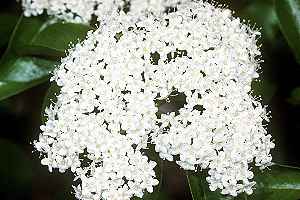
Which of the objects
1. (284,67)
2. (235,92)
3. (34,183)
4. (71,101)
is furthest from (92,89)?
(34,183)

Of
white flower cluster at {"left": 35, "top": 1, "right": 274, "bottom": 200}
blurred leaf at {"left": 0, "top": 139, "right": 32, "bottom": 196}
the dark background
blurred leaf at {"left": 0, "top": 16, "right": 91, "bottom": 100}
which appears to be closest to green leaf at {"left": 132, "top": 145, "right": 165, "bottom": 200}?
white flower cluster at {"left": 35, "top": 1, "right": 274, "bottom": 200}

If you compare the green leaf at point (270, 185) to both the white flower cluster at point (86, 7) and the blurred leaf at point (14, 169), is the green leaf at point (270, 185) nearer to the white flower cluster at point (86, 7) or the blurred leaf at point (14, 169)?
the white flower cluster at point (86, 7)

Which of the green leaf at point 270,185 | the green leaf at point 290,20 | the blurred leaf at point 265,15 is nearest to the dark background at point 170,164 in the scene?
the blurred leaf at point 265,15

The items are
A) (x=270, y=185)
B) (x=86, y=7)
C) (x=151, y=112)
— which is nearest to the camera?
(x=151, y=112)

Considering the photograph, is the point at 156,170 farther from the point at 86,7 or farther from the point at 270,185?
the point at 86,7

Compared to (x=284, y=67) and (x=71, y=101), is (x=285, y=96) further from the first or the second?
(x=71, y=101)

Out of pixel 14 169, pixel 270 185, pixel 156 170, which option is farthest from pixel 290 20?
pixel 14 169

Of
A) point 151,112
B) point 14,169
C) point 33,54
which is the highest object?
point 33,54
